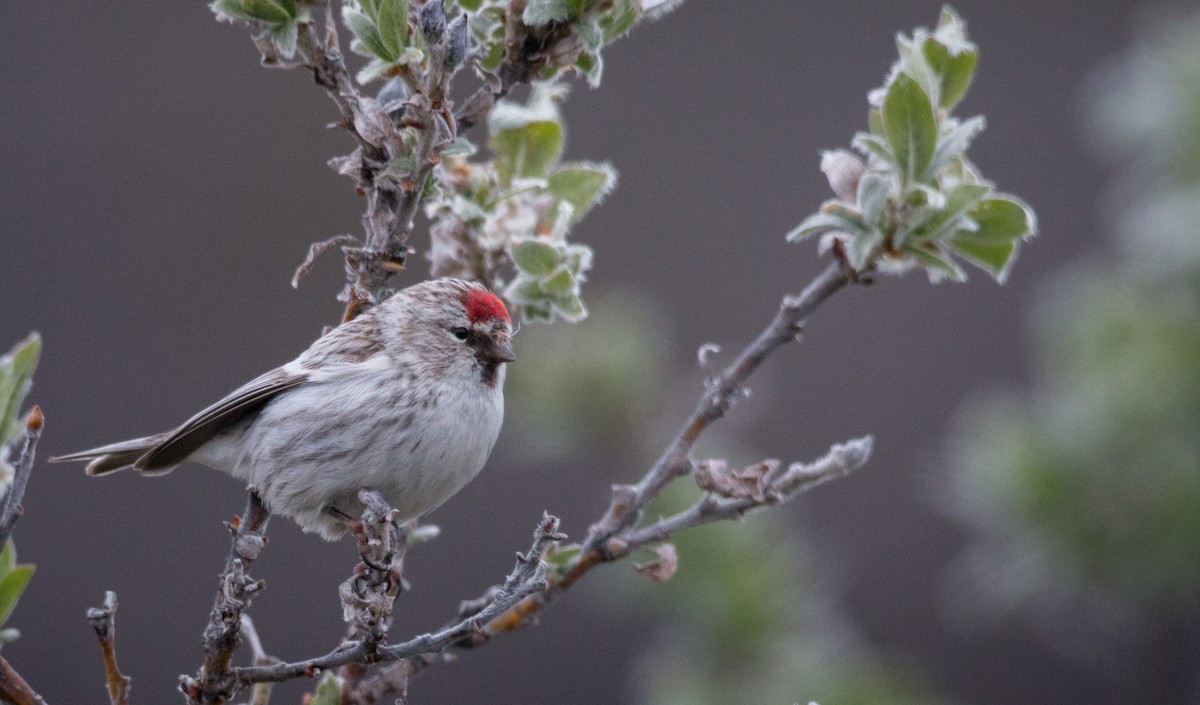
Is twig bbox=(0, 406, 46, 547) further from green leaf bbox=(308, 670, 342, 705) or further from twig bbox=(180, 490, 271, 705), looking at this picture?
green leaf bbox=(308, 670, 342, 705)

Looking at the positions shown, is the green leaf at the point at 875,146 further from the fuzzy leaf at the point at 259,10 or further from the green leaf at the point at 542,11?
the fuzzy leaf at the point at 259,10

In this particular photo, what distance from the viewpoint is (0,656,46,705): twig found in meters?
1.32

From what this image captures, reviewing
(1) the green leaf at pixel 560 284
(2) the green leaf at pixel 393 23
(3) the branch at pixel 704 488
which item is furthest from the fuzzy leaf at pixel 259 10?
(3) the branch at pixel 704 488

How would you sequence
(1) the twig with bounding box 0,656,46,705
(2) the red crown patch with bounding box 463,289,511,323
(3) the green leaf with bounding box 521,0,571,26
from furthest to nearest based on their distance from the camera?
(2) the red crown patch with bounding box 463,289,511,323, (3) the green leaf with bounding box 521,0,571,26, (1) the twig with bounding box 0,656,46,705

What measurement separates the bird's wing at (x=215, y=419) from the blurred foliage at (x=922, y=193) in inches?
33.6

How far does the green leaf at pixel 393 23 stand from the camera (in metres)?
1.36

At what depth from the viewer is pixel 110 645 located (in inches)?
52.0

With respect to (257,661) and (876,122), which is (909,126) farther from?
(257,661)

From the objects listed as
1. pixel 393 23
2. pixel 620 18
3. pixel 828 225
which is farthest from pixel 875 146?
pixel 393 23

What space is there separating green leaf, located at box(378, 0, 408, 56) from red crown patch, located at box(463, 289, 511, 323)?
711 millimetres

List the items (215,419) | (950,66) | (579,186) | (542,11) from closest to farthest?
(542,11) → (950,66) → (579,186) → (215,419)

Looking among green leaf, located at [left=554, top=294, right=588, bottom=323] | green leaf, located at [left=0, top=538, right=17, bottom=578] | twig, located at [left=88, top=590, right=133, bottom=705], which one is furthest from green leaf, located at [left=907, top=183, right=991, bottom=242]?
green leaf, located at [left=0, top=538, right=17, bottom=578]

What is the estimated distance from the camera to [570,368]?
8.48ft

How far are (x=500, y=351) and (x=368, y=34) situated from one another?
78 centimetres
